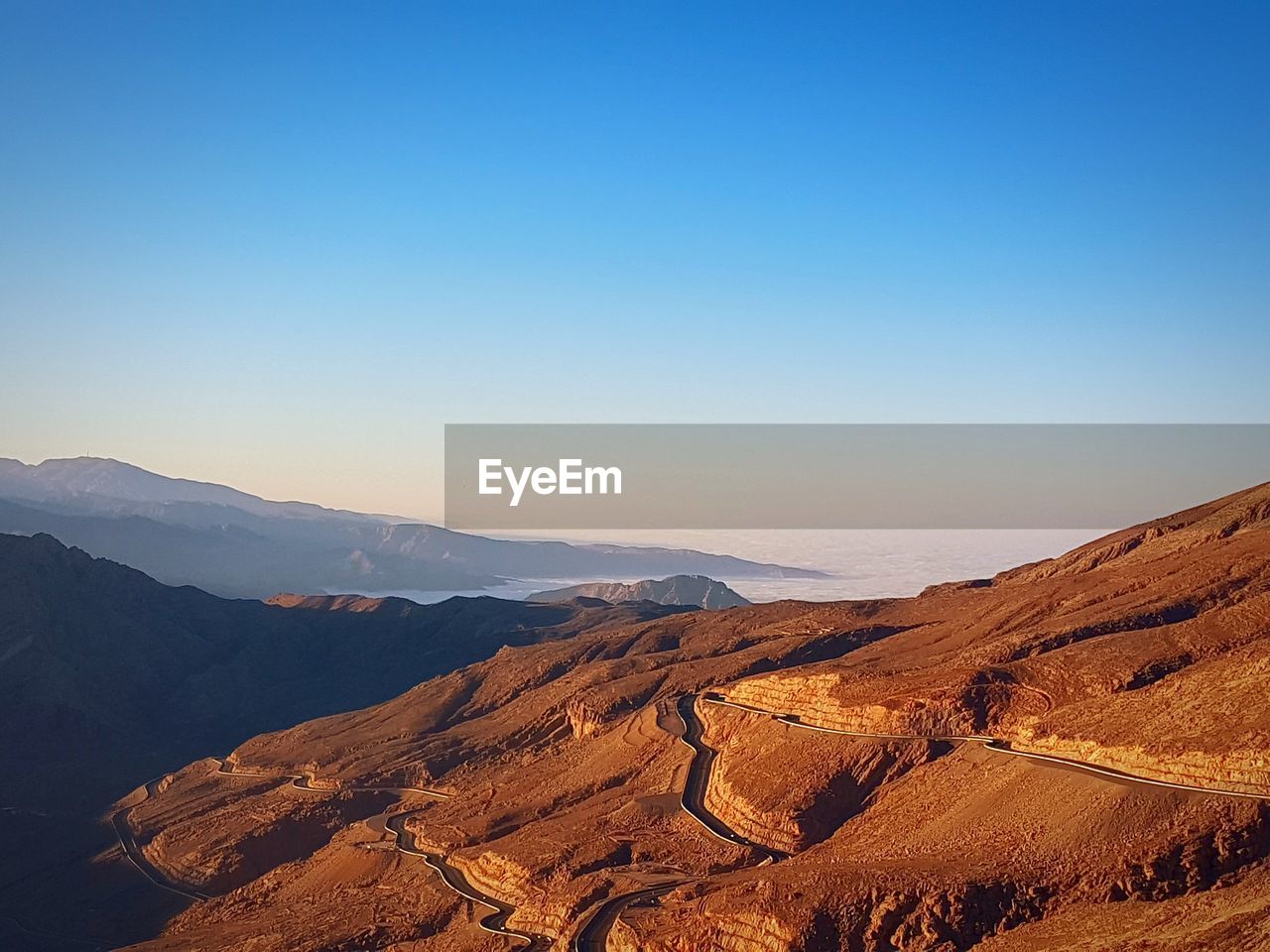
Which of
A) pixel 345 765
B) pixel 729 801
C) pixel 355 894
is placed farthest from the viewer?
pixel 345 765

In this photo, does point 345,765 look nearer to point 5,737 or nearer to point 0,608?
point 5,737

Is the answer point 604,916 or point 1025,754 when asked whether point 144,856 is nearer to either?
point 604,916

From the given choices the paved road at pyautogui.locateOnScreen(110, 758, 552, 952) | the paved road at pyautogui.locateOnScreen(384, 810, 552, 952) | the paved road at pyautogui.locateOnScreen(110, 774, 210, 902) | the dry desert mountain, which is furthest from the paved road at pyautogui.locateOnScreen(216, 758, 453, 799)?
the paved road at pyautogui.locateOnScreen(384, 810, 552, 952)

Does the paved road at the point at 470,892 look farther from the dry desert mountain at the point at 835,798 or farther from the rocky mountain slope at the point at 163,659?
the rocky mountain slope at the point at 163,659

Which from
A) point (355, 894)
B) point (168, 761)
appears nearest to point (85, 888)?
point (355, 894)

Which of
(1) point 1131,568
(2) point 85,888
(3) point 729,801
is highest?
(1) point 1131,568

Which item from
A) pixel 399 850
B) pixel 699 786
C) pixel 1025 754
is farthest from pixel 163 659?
pixel 1025 754
